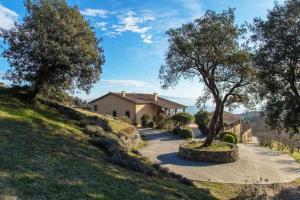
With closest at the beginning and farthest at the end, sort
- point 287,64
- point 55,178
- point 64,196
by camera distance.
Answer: point 64,196 → point 55,178 → point 287,64

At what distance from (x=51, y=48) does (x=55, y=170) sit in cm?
1188

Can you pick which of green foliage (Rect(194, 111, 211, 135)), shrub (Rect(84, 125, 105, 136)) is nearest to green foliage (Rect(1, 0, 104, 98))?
shrub (Rect(84, 125, 105, 136))

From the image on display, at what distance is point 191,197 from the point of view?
13.0 m

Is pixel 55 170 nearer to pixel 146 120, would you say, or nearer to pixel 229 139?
pixel 229 139

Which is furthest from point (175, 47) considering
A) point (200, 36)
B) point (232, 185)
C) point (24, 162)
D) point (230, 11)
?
point (24, 162)

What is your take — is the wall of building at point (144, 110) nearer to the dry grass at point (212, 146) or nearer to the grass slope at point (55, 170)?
the dry grass at point (212, 146)

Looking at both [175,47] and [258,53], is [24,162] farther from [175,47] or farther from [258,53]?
[175,47]

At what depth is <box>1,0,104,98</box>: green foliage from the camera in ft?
68.9

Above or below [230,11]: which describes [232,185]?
below

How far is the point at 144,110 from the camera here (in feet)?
176

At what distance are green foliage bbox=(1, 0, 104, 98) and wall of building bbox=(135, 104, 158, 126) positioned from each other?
28.5 m

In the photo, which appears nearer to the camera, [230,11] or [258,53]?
[258,53]

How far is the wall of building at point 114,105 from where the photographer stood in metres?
51.6

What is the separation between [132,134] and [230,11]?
45.3 ft
